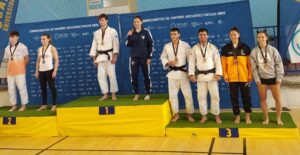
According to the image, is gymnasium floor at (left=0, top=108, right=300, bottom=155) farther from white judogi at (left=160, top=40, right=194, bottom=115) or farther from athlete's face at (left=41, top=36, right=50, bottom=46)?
athlete's face at (left=41, top=36, right=50, bottom=46)

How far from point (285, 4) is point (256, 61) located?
187cm

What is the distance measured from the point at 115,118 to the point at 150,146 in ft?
2.89

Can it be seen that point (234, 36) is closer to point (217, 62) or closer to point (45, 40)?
point (217, 62)

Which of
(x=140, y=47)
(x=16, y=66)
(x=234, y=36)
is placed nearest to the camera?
(x=234, y=36)

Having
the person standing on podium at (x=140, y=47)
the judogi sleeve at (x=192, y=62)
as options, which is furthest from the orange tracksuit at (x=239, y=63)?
the person standing on podium at (x=140, y=47)

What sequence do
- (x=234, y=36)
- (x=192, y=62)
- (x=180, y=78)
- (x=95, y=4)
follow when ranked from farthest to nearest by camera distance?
(x=95, y=4)
(x=180, y=78)
(x=192, y=62)
(x=234, y=36)

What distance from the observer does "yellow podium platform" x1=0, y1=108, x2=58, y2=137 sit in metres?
4.82

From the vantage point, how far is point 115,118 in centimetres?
454

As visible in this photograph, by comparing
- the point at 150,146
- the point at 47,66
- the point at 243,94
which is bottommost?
the point at 150,146

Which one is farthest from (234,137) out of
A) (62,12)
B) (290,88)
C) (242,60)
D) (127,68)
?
(62,12)

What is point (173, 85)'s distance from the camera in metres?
4.62

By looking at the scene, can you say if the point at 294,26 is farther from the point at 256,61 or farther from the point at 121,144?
the point at 121,144

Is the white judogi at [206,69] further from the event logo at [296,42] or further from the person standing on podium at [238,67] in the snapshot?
the event logo at [296,42]

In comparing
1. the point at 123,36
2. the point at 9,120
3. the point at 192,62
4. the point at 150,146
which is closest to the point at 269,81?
the point at 192,62
